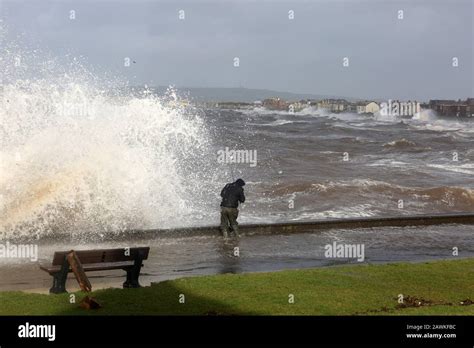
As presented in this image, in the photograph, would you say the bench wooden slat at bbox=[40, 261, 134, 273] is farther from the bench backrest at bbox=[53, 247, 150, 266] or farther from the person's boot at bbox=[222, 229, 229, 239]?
the person's boot at bbox=[222, 229, 229, 239]

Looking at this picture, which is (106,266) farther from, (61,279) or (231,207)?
(231,207)

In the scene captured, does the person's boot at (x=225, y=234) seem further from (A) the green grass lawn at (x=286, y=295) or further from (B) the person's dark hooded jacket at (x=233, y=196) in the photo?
(A) the green grass lawn at (x=286, y=295)

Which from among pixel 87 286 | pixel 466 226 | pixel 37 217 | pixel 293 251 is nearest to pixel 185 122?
pixel 37 217

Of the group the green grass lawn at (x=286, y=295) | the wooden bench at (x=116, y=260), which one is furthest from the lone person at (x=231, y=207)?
the wooden bench at (x=116, y=260)

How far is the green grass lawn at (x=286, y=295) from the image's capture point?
24.2 ft

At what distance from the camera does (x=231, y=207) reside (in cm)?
1365

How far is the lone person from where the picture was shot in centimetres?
1366
